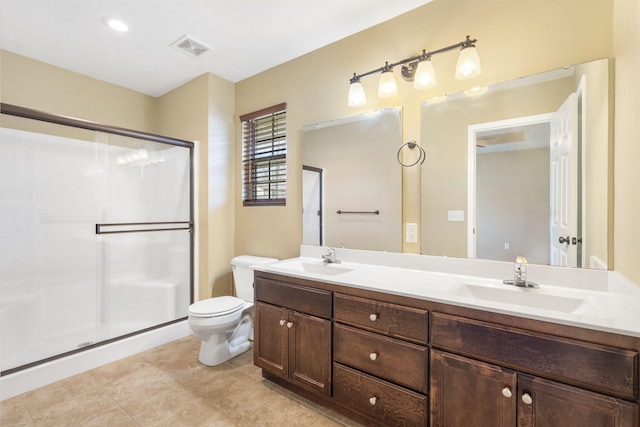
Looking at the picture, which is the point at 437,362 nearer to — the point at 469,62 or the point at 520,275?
the point at 520,275

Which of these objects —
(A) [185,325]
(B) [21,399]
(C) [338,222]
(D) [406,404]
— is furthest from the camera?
(A) [185,325]

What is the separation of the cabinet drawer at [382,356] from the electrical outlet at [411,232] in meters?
0.73

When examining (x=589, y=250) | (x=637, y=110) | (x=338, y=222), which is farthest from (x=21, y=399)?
(x=637, y=110)

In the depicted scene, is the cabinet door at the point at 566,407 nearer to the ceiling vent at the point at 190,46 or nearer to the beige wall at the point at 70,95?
the ceiling vent at the point at 190,46

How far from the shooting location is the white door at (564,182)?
4.74 ft

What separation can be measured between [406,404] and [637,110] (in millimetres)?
1554

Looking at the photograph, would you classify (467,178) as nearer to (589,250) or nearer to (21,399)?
(589,250)

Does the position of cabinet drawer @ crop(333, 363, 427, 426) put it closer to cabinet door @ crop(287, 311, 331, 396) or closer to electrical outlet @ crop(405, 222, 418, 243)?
cabinet door @ crop(287, 311, 331, 396)

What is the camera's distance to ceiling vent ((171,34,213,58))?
2.35 m

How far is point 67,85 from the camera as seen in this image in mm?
2869

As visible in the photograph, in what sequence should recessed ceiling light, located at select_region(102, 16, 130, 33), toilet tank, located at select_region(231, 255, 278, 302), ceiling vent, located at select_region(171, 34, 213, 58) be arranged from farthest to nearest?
toilet tank, located at select_region(231, 255, 278, 302) < ceiling vent, located at select_region(171, 34, 213, 58) < recessed ceiling light, located at select_region(102, 16, 130, 33)

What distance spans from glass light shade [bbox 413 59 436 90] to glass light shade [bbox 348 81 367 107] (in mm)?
399

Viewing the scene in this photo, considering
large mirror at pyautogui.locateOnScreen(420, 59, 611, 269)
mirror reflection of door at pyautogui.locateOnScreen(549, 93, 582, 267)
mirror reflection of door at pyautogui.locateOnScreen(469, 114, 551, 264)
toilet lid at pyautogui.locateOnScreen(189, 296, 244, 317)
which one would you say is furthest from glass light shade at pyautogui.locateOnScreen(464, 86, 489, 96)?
toilet lid at pyautogui.locateOnScreen(189, 296, 244, 317)

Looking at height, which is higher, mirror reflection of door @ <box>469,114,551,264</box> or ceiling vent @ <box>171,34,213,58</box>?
ceiling vent @ <box>171,34,213,58</box>
